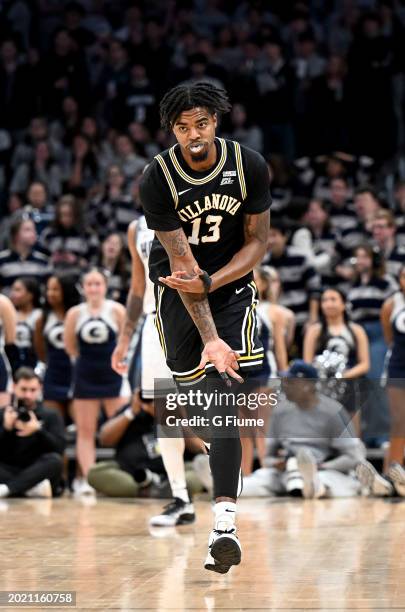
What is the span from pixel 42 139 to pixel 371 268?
513 centimetres

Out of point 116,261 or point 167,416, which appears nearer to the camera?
point 167,416

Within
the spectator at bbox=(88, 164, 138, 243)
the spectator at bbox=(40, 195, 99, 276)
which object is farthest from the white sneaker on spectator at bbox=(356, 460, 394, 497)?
the spectator at bbox=(88, 164, 138, 243)

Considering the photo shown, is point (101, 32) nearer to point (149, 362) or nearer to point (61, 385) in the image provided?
point (61, 385)

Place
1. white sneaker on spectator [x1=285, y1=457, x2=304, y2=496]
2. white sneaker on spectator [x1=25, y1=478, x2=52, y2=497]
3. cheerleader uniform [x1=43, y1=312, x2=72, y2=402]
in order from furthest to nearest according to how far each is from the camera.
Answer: cheerleader uniform [x1=43, y1=312, x2=72, y2=402], white sneaker on spectator [x1=25, y1=478, x2=52, y2=497], white sneaker on spectator [x1=285, y1=457, x2=304, y2=496]

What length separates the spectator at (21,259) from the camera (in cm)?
1151

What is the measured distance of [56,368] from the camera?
10.2 m

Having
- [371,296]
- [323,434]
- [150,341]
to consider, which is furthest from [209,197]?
[371,296]

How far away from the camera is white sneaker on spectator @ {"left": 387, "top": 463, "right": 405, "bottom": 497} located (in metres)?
8.46

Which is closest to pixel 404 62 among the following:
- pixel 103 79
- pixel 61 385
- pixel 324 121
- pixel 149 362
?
pixel 324 121

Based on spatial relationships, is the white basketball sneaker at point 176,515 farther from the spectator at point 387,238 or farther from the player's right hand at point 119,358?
the spectator at point 387,238

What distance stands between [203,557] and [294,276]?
606 cm

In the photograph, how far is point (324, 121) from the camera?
13.9m

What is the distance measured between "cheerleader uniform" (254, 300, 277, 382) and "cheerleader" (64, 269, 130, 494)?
3.67ft

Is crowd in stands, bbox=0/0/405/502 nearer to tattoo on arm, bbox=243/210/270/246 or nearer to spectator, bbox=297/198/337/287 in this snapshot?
spectator, bbox=297/198/337/287
